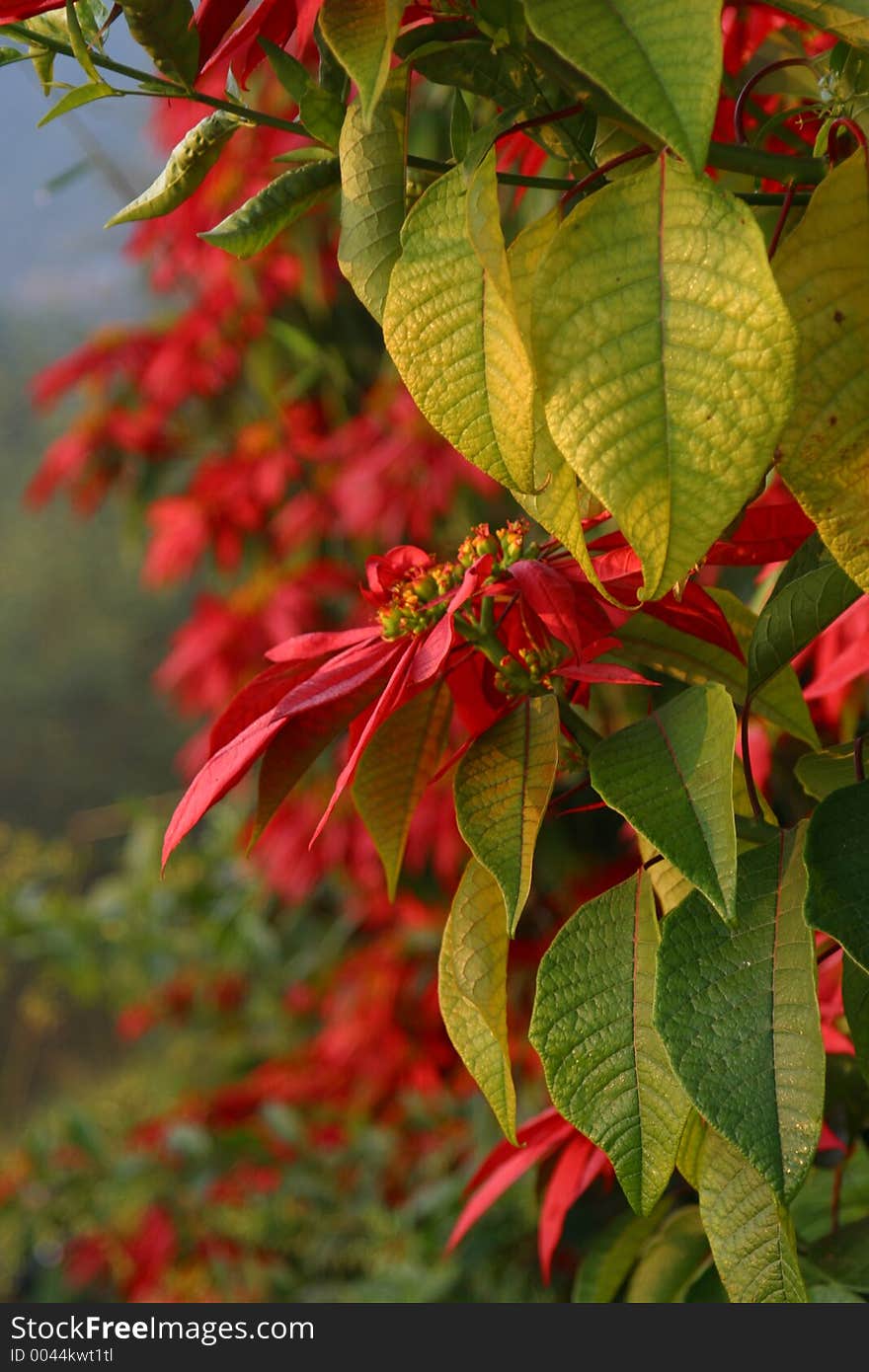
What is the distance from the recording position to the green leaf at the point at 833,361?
0.24m

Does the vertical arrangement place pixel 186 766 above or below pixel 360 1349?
below

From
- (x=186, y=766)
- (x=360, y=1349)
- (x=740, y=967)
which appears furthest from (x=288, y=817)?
(x=740, y=967)

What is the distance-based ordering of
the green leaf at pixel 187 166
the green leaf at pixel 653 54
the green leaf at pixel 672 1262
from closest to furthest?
the green leaf at pixel 653 54 < the green leaf at pixel 187 166 < the green leaf at pixel 672 1262

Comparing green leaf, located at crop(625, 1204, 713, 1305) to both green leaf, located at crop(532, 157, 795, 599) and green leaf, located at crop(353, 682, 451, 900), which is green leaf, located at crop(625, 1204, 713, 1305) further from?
green leaf, located at crop(532, 157, 795, 599)

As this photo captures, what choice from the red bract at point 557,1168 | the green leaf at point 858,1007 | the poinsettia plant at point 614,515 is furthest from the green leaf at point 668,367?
the red bract at point 557,1168

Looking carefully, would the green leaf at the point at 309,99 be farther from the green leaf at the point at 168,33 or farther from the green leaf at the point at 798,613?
the green leaf at the point at 798,613

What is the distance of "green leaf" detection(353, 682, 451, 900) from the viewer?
0.36 metres

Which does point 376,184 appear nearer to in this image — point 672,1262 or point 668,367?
point 668,367

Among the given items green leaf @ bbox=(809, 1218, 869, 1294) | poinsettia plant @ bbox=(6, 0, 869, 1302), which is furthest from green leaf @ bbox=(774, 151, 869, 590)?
green leaf @ bbox=(809, 1218, 869, 1294)

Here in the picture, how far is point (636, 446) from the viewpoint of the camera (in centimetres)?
23

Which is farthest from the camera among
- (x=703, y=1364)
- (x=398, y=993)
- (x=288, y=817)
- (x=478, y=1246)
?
(x=398, y=993)

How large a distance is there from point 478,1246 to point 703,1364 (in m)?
0.87

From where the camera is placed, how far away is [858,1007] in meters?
0.29

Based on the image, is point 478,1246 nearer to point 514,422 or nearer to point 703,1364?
point 703,1364
